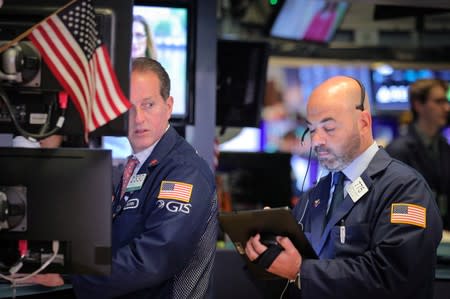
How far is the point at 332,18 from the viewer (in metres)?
9.14

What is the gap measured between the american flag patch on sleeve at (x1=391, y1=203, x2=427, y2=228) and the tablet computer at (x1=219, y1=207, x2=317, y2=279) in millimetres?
335

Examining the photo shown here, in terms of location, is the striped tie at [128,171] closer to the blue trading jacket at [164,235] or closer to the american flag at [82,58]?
the blue trading jacket at [164,235]

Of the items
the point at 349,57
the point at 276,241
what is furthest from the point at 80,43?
the point at 349,57

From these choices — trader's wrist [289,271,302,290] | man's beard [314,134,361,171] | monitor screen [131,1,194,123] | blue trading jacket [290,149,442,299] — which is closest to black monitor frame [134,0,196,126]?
monitor screen [131,1,194,123]

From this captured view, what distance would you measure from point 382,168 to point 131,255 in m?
1.02

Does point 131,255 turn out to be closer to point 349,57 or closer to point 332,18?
point 332,18

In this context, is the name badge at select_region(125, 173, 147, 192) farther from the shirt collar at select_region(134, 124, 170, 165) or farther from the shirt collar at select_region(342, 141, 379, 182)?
the shirt collar at select_region(342, 141, 379, 182)

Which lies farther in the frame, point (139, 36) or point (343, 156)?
point (139, 36)

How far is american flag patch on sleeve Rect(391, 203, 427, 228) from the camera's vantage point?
2.72 metres

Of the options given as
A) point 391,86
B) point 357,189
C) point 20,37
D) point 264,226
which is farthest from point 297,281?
point 391,86

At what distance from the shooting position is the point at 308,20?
28.3ft

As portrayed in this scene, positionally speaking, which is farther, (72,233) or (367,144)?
(367,144)

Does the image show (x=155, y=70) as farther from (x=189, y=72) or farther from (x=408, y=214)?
(x=189, y=72)

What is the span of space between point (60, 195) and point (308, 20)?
22.0 ft
